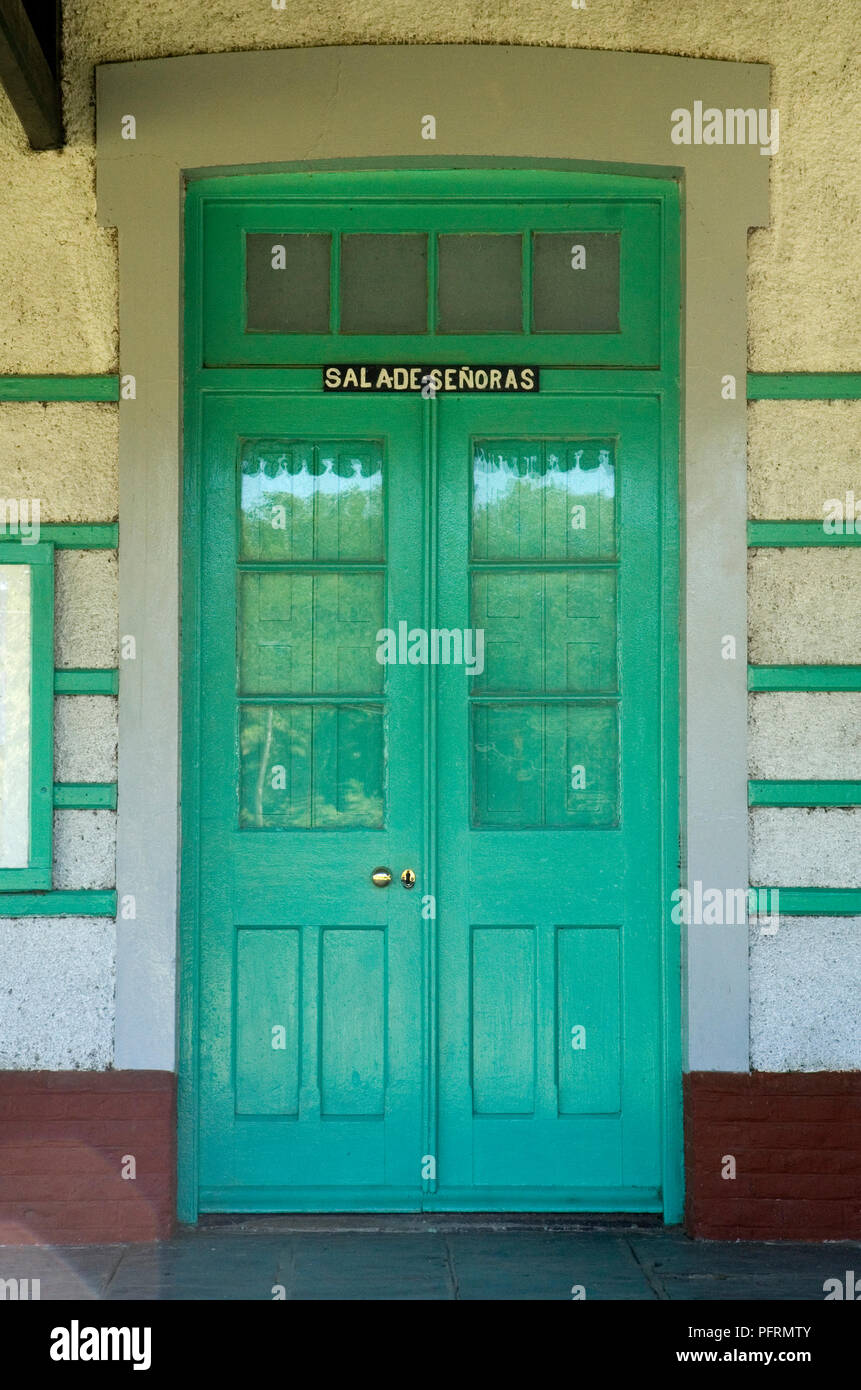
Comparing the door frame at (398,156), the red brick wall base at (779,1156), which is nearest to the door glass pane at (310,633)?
the door frame at (398,156)

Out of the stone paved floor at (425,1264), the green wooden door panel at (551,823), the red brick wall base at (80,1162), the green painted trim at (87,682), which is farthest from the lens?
the green wooden door panel at (551,823)

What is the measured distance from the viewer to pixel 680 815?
15.8 ft

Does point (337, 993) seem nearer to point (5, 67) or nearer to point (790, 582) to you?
point (790, 582)

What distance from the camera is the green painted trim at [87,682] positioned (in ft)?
15.5

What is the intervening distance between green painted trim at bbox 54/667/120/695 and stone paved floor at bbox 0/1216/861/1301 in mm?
1891

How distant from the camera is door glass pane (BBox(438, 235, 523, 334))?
4.91 meters

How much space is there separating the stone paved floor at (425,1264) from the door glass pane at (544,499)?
7.82 ft

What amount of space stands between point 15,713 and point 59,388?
1.14 m

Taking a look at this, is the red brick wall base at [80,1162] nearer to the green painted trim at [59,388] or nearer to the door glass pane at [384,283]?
the green painted trim at [59,388]

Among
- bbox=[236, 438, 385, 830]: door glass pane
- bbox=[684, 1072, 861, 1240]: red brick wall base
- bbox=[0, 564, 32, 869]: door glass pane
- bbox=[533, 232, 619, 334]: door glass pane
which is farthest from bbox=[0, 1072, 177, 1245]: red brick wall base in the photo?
bbox=[533, 232, 619, 334]: door glass pane

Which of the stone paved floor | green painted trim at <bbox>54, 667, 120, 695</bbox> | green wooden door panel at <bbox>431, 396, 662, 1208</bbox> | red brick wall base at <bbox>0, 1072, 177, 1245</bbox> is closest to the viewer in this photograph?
the stone paved floor

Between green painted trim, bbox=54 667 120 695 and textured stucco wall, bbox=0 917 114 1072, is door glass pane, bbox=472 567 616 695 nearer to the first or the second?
green painted trim, bbox=54 667 120 695

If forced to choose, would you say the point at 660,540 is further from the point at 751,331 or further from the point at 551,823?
the point at 551,823

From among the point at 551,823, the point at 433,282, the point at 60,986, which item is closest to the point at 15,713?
the point at 60,986
